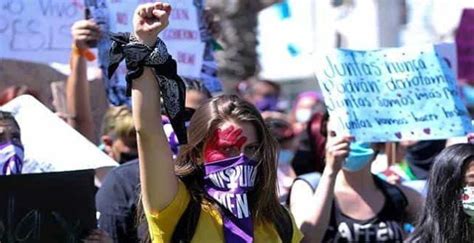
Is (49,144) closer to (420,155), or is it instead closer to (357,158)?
(357,158)

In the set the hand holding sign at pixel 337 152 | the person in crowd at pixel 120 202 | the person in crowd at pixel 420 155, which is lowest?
the person in crowd at pixel 420 155

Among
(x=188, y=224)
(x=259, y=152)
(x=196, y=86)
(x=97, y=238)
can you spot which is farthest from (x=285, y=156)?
(x=188, y=224)

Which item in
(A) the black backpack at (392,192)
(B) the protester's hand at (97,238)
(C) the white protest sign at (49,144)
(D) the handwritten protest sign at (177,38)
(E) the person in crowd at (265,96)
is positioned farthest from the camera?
(E) the person in crowd at (265,96)

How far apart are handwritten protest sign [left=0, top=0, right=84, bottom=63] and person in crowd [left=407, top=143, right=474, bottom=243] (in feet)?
7.26

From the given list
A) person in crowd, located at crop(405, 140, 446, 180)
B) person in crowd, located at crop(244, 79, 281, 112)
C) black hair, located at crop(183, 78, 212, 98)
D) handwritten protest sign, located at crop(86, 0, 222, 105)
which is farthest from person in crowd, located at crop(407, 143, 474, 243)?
person in crowd, located at crop(244, 79, 281, 112)

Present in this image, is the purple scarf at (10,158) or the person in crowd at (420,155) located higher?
the purple scarf at (10,158)

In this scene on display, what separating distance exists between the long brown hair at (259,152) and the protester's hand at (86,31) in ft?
5.69

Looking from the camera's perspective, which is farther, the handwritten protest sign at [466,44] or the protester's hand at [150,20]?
the handwritten protest sign at [466,44]

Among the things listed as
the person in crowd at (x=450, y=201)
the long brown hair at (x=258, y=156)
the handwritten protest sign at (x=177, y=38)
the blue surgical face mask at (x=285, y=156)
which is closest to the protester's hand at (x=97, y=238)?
the long brown hair at (x=258, y=156)

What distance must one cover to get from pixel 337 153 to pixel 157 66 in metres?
1.54

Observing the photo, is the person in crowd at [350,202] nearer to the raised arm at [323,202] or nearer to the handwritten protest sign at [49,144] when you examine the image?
the raised arm at [323,202]

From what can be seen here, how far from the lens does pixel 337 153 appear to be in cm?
472

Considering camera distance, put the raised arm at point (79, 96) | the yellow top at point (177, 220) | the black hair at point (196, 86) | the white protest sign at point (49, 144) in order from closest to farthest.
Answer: the yellow top at point (177, 220) < the white protest sign at point (49, 144) < the black hair at point (196, 86) < the raised arm at point (79, 96)

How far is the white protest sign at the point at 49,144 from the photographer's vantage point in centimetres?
455
